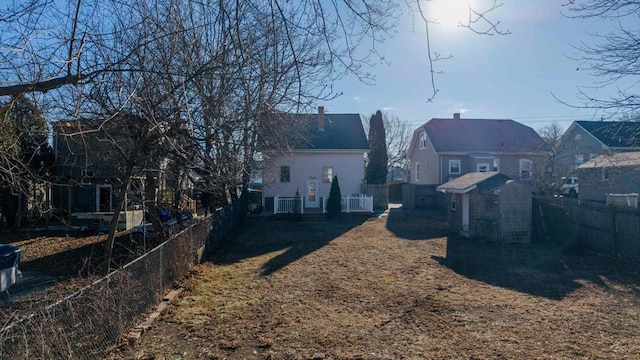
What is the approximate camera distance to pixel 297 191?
72.6 feet

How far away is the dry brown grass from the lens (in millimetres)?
4746

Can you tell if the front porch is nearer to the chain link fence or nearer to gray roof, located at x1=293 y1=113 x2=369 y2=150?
gray roof, located at x1=293 y1=113 x2=369 y2=150

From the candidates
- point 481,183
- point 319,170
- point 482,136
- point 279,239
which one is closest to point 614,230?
point 481,183

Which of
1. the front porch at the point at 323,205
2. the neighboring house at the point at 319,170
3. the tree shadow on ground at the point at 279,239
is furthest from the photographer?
the neighboring house at the point at 319,170

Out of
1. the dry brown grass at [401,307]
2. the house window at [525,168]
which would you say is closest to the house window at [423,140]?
the house window at [525,168]

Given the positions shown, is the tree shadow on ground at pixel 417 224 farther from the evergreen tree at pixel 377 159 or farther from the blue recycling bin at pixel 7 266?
the blue recycling bin at pixel 7 266

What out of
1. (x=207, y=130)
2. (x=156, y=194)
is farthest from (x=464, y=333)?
(x=156, y=194)

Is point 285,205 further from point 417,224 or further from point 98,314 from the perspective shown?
point 98,314

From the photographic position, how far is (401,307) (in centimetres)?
633

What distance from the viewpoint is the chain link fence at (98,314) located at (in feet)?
9.36

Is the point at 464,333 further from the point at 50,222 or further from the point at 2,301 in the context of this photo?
the point at 50,222

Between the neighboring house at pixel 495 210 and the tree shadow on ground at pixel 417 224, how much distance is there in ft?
4.30

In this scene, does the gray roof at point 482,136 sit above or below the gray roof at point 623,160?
above

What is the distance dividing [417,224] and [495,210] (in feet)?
16.1
